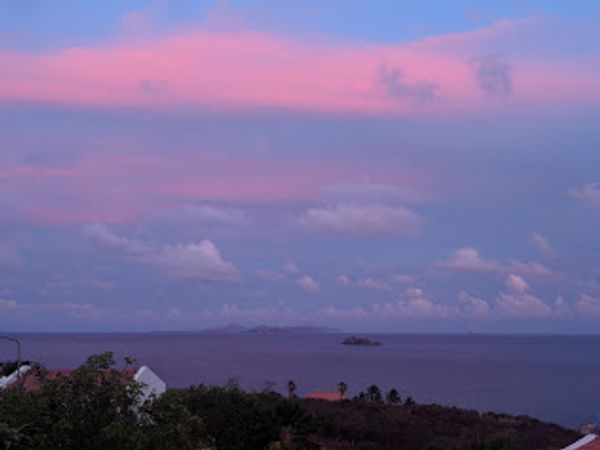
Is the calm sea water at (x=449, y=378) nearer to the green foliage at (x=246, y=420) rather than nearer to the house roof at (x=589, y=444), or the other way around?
the green foliage at (x=246, y=420)

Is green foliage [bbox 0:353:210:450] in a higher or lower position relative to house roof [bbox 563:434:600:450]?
higher

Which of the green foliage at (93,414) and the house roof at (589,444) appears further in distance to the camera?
the house roof at (589,444)

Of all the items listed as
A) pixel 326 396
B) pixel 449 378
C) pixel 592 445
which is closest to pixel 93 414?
pixel 592 445

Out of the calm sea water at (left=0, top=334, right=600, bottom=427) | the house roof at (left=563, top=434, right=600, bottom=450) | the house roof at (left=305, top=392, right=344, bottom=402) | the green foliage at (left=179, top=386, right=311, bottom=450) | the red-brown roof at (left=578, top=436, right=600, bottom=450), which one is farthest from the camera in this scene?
the calm sea water at (left=0, top=334, right=600, bottom=427)

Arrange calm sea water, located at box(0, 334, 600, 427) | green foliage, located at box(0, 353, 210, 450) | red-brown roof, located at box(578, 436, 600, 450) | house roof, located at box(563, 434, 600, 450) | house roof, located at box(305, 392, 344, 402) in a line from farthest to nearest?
calm sea water, located at box(0, 334, 600, 427)
house roof, located at box(305, 392, 344, 402)
house roof, located at box(563, 434, 600, 450)
red-brown roof, located at box(578, 436, 600, 450)
green foliage, located at box(0, 353, 210, 450)

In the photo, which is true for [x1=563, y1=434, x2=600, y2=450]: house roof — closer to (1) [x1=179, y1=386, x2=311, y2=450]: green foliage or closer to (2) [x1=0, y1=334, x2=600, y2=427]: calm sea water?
(1) [x1=179, y1=386, x2=311, y2=450]: green foliage

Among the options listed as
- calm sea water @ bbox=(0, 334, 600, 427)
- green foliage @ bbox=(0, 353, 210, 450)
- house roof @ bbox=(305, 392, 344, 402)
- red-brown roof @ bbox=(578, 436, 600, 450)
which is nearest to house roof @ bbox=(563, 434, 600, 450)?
red-brown roof @ bbox=(578, 436, 600, 450)

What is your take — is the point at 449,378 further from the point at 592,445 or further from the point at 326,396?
the point at 592,445

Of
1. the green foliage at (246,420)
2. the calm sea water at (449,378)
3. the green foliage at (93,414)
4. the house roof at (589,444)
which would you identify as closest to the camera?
the green foliage at (93,414)

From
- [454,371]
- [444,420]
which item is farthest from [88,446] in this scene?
[454,371]

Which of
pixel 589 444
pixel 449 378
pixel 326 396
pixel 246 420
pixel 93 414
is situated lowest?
pixel 449 378

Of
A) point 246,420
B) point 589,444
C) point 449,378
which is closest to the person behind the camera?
point 589,444

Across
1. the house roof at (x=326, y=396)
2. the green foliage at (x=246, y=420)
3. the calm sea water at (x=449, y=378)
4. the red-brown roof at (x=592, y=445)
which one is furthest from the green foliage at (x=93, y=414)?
the calm sea water at (x=449, y=378)

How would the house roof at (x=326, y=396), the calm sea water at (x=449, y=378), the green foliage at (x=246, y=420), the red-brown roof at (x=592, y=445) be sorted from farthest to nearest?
the calm sea water at (x=449, y=378) → the house roof at (x=326, y=396) → the green foliage at (x=246, y=420) → the red-brown roof at (x=592, y=445)
